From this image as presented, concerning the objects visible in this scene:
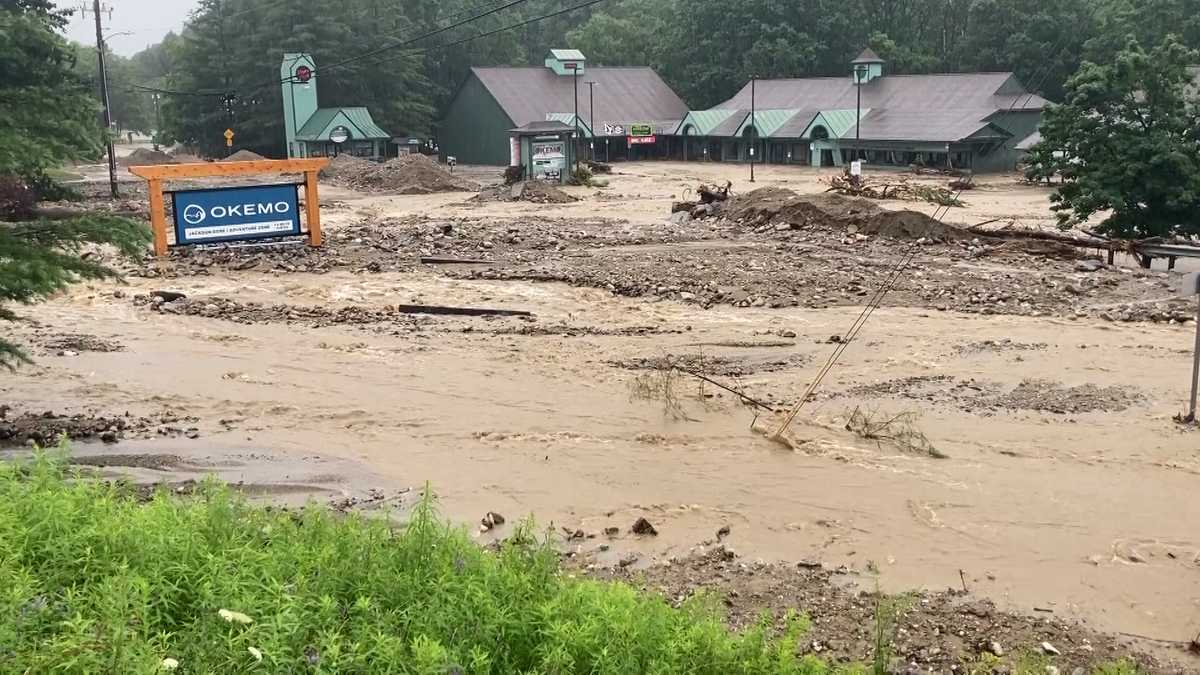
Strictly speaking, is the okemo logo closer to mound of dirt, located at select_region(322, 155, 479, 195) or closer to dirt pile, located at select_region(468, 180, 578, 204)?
dirt pile, located at select_region(468, 180, 578, 204)

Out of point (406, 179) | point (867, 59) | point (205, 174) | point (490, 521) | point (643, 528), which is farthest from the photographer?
point (867, 59)

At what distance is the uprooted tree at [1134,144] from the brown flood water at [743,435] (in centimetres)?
807

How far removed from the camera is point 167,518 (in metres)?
6.39

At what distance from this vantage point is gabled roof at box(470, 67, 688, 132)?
7225 cm

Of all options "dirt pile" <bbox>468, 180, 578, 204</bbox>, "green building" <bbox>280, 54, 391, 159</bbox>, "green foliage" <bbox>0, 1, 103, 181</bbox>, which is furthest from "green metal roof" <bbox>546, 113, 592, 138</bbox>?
"green foliage" <bbox>0, 1, 103, 181</bbox>

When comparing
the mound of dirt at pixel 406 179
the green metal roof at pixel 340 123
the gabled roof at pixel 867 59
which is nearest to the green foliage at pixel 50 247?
the mound of dirt at pixel 406 179

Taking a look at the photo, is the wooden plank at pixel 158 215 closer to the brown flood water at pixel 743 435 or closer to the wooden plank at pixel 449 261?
the brown flood water at pixel 743 435

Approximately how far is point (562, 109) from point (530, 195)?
104 ft

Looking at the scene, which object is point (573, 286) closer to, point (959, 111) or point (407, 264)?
point (407, 264)

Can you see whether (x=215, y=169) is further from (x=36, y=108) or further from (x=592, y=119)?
(x=592, y=119)

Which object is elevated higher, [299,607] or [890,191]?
[890,191]

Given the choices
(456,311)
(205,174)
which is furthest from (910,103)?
(456,311)

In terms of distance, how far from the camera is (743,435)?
1259 centimetres

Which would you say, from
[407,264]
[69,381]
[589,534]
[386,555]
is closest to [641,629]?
[386,555]
